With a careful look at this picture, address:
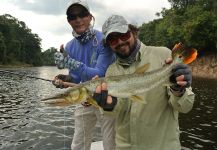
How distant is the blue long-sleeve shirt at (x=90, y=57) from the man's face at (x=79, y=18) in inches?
10.4

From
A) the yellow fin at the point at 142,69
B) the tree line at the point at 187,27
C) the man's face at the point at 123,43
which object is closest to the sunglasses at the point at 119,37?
the man's face at the point at 123,43

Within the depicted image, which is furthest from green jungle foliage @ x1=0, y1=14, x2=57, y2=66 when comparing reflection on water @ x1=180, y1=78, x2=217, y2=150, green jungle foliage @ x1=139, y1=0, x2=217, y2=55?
reflection on water @ x1=180, y1=78, x2=217, y2=150

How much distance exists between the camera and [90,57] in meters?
6.45

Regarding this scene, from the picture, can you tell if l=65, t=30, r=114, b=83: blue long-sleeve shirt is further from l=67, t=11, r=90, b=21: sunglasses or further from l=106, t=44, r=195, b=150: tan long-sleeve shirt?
l=106, t=44, r=195, b=150: tan long-sleeve shirt

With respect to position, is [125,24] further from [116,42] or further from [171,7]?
[171,7]

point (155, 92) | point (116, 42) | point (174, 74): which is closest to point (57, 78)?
point (116, 42)

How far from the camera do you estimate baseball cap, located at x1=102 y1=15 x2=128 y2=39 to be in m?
4.70

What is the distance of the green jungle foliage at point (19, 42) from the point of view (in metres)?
121

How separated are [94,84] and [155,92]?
2.56ft

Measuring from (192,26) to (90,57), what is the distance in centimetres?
5791

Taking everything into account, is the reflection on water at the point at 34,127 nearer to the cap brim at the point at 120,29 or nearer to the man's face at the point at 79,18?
the man's face at the point at 79,18

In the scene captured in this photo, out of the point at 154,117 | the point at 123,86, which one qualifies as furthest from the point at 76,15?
the point at 154,117

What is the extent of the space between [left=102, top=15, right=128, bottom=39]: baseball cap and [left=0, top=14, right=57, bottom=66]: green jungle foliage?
111 metres

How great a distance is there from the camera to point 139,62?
4.67 m
